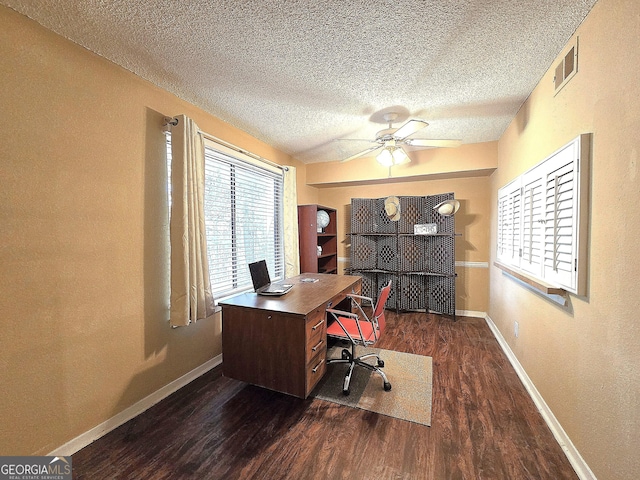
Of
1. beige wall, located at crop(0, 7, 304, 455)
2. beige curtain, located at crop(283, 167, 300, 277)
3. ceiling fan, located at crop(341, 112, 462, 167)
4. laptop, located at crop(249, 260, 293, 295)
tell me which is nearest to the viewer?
beige wall, located at crop(0, 7, 304, 455)

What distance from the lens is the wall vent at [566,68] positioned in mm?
1526

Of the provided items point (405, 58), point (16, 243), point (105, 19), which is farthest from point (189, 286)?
point (405, 58)

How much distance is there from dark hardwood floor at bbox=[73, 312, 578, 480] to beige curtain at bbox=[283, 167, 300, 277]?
167cm

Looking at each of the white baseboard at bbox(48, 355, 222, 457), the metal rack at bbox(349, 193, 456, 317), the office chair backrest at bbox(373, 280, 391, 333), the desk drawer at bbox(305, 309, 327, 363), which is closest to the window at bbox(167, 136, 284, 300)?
the white baseboard at bbox(48, 355, 222, 457)

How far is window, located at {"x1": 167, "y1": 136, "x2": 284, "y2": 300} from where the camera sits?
8.49 ft

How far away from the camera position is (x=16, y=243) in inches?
53.1

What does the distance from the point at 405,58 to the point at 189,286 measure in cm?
231

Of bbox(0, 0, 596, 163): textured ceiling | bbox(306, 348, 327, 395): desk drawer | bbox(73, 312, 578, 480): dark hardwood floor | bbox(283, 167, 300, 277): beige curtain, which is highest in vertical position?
bbox(0, 0, 596, 163): textured ceiling

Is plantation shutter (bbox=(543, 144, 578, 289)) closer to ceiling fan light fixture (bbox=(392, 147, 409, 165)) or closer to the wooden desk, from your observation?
ceiling fan light fixture (bbox=(392, 147, 409, 165))

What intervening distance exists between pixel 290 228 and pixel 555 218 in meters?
2.74

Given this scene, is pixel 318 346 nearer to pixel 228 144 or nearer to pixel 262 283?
pixel 262 283

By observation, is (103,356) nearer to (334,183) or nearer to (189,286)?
(189,286)

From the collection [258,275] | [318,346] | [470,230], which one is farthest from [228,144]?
[470,230]

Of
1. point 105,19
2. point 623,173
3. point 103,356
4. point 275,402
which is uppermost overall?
point 105,19
